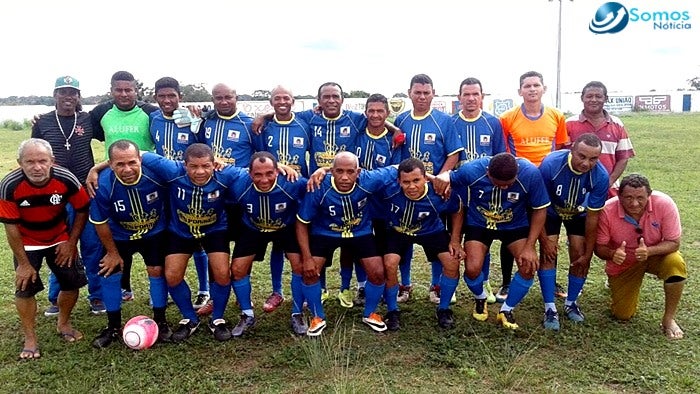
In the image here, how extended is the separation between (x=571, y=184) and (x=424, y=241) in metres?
1.26

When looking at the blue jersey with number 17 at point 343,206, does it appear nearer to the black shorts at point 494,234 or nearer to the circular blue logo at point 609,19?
the black shorts at point 494,234

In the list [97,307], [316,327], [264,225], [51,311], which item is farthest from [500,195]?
[51,311]

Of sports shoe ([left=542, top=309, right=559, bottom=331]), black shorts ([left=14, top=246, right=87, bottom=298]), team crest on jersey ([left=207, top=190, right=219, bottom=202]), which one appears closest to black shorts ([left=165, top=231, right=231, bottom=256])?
team crest on jersey ([left=207, top=190, right=219, bottom=202])

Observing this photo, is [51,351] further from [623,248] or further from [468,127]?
[623,248]

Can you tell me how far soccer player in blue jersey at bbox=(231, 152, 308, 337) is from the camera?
14.8ft

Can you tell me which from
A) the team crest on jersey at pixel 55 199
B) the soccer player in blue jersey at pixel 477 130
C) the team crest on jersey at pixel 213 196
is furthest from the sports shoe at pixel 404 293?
the team crest on jersey at pixel 55 199

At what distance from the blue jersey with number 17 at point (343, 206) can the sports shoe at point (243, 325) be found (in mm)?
881

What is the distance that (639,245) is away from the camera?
451 cm

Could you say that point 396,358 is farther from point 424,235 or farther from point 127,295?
point 127,295

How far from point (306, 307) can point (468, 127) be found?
7.08ft

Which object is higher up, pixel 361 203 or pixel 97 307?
pixel 361 203

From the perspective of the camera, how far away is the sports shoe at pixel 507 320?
467 cm

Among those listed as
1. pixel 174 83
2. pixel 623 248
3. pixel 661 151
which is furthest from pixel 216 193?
pixel 661 151

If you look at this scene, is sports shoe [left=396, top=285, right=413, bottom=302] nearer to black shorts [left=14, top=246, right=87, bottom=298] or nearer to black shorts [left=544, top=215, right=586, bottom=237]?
black shorts [left=544, top=215, right=586, bottom=237]
